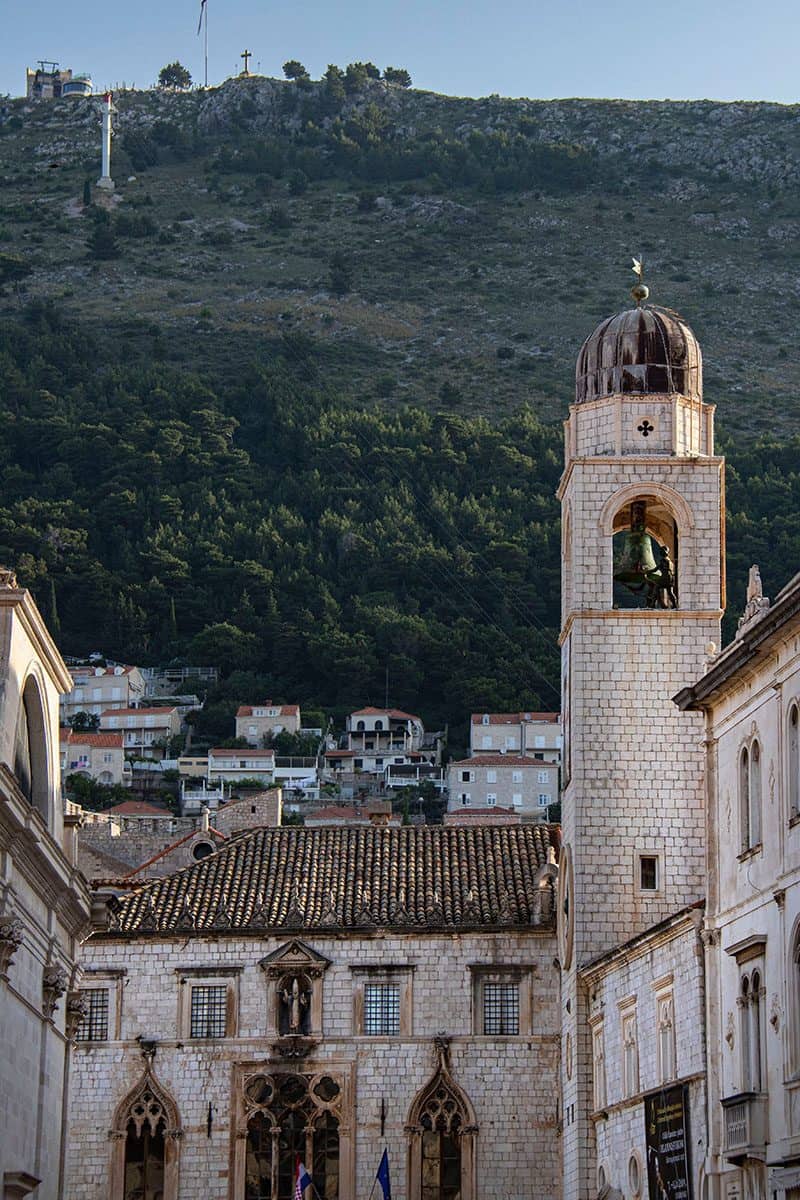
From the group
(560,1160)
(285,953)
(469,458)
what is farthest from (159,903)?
(469,458)

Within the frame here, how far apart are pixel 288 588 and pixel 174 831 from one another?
67.7 metres

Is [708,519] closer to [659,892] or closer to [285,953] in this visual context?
[659,892]

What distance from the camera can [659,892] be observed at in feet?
169

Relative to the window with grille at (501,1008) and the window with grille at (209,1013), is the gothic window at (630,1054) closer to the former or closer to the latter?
the window with grille at (501,1008)

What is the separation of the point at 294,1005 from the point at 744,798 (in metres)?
21.8

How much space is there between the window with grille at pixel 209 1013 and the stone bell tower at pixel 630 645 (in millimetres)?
8485

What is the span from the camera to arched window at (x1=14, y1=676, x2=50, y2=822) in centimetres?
3766

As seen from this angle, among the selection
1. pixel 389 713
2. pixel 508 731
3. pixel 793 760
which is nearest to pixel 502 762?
pixel 508 731

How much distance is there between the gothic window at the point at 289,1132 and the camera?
185ft

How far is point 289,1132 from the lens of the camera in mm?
56531

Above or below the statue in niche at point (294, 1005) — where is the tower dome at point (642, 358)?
above

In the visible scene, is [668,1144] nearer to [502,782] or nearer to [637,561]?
[637,561]

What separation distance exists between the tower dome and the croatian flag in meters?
19.0

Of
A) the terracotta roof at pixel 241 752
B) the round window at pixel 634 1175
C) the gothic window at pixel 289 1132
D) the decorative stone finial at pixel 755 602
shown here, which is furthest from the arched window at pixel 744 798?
the terracotta roof at pixel 241 752
